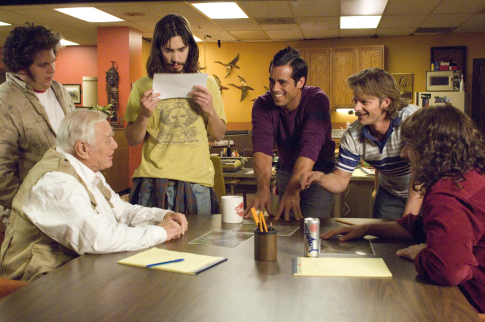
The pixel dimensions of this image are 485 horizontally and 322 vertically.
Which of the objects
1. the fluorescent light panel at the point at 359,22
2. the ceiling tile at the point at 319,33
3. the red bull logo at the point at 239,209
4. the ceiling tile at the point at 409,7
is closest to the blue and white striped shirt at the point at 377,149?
the red bull logo at the point at 239,209

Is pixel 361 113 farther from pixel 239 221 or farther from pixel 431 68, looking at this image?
pixel 431 68

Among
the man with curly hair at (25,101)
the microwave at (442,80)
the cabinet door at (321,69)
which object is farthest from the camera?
the cabinet door at (321,69)

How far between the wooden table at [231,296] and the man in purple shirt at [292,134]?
2.81 feet

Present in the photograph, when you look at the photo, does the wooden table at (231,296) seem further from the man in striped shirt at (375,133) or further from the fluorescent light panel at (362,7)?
the fluorescent light panel at (362,7)

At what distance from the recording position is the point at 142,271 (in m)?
1.37

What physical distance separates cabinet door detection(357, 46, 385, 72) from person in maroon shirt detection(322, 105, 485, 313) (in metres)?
7.79

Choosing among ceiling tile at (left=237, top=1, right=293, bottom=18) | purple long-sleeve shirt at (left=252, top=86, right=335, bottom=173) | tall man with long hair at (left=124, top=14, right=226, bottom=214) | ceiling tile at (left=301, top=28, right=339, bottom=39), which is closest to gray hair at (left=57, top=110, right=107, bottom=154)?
tall man with long hair at (left=124, top=14, right=226, bottom=214)

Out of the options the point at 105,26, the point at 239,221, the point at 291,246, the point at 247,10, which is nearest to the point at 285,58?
the point at 239,221

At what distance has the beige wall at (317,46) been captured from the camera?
8.92 meters

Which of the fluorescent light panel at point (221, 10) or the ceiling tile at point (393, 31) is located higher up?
the ceiling tile at point (393, 31)

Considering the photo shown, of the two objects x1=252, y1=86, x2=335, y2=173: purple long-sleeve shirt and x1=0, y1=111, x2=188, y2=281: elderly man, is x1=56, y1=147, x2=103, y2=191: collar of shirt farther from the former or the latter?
x1=252, y1=86, x2=335, y2=173: purple long-sleeve shirt

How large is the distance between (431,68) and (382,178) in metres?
7.21

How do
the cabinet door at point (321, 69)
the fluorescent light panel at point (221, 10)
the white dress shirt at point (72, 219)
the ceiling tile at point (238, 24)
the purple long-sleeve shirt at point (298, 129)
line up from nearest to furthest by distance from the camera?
1. the white dress shirt at point (72, 219)
2. the purple long-sleeve shirt at point (298, 129)
3. the fluorescent light panel at point (221, 10)
4. the ceiling tile at point (238, 24)
5. the cabinet door at point (321, 69)

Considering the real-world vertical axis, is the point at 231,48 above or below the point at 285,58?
above
